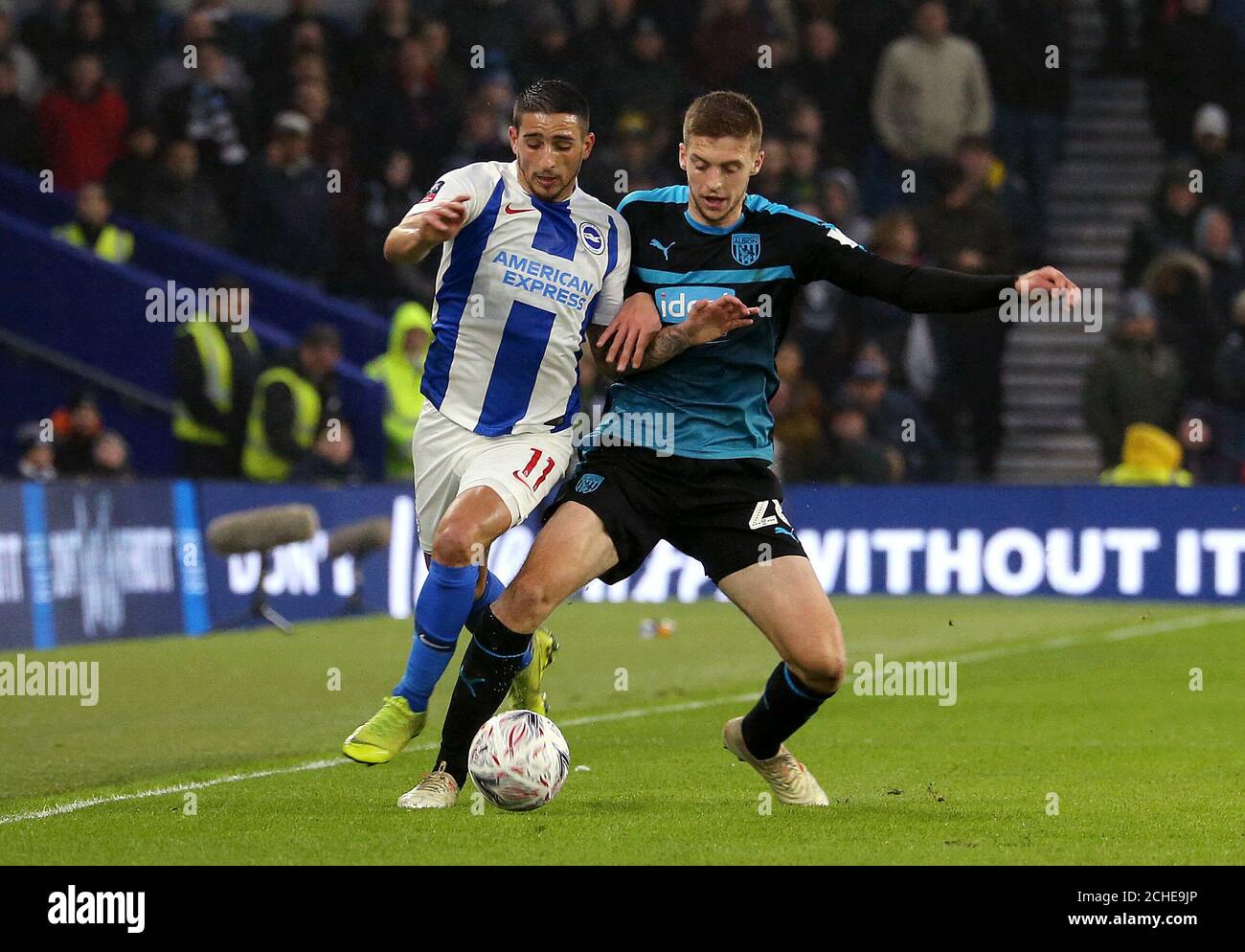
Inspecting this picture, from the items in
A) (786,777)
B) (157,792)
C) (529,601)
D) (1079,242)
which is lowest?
(157,792)

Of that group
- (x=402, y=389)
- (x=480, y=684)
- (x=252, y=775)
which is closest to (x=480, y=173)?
(x=480, y=684)

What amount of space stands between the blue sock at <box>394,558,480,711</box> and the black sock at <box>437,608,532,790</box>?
19cm

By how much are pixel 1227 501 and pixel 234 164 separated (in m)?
9.23

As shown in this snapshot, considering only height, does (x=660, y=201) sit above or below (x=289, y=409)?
above

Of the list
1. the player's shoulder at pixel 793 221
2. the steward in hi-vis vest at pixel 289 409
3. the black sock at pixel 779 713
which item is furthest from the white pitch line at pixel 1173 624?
the player's shoulder at pixel 793 221

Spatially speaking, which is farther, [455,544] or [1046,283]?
[455,544]

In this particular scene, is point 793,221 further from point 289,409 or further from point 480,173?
point 289,409

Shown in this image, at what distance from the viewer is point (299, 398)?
52.8 ft

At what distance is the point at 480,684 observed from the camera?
6941 millimetres

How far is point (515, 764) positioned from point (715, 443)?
4.20 feet

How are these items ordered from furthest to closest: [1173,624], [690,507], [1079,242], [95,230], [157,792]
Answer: [1079,242], [95,230], [1173,624], [157,792], [690,507]

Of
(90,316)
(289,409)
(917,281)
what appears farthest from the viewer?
(90,316)
